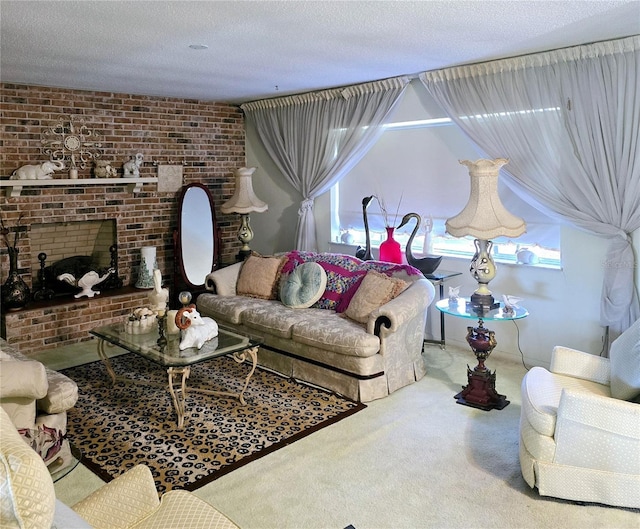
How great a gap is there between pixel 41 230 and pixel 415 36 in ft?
13.0

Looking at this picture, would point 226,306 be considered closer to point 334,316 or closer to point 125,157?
point 334,316

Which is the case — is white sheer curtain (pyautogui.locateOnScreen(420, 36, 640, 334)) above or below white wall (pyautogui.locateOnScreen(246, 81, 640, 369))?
above

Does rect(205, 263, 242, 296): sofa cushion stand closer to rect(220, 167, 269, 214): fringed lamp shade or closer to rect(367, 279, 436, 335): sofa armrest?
rect(220, 167, 269, 214): fringed lamp shade

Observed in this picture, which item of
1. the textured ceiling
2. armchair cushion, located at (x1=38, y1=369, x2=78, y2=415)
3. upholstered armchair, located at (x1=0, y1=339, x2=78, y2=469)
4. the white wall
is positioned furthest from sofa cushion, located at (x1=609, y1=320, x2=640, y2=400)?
armchair cushion, located at (x1=38, y1=369, x2=78, y2=415)

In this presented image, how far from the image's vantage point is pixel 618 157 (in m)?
3.77

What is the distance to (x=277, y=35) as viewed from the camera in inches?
135

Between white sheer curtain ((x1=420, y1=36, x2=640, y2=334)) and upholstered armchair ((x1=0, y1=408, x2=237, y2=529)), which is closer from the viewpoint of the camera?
upholstered armchair ((x1=0, y1=408, x2=237, y2=529))

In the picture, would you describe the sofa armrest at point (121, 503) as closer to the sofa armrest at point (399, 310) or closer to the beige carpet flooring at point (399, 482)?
the beige carpet flooring at point (399, 482)

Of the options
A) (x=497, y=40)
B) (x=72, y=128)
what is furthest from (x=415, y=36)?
(x=72, y=128)

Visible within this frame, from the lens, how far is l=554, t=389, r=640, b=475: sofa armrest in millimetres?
2439

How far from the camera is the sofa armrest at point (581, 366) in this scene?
119 inches

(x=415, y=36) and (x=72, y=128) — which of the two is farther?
(x=72, y=128)

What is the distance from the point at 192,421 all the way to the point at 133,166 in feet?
10.3

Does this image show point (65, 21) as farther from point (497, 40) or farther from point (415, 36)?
point (497, 40)
